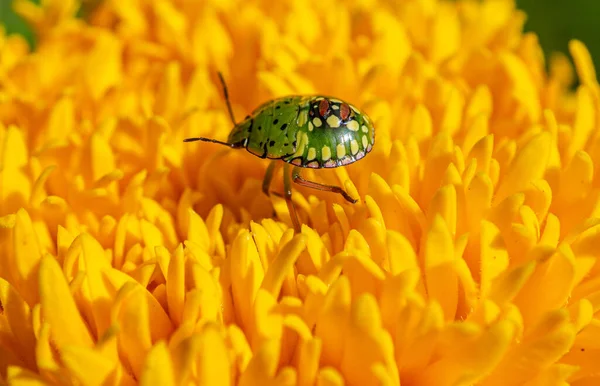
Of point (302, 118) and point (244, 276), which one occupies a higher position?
point (302, 118)

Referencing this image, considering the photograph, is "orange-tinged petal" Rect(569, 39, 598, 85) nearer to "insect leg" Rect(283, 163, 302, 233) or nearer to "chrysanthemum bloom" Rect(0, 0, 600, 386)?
"chrysanthemum bloom" Rect(0, 0, 600, 386)

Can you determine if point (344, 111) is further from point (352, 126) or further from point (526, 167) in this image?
point (526, 167)

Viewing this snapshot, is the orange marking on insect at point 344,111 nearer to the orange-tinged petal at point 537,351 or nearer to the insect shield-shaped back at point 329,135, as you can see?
the insect shield-shaped back at point 329,135

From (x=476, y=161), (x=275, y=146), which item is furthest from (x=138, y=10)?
(x=476, y=161)

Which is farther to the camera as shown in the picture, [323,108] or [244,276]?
[323,108]

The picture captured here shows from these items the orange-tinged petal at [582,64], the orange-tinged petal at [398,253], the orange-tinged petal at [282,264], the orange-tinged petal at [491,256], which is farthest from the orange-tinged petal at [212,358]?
the orange-tinged petal at [582,64]

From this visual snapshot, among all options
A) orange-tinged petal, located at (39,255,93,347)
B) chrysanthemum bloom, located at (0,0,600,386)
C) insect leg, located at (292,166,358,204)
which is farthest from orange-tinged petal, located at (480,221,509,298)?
orange-tinged petal, located at (39,255,93,347)

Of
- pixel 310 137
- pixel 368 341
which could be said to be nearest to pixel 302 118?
pixel 310 137
